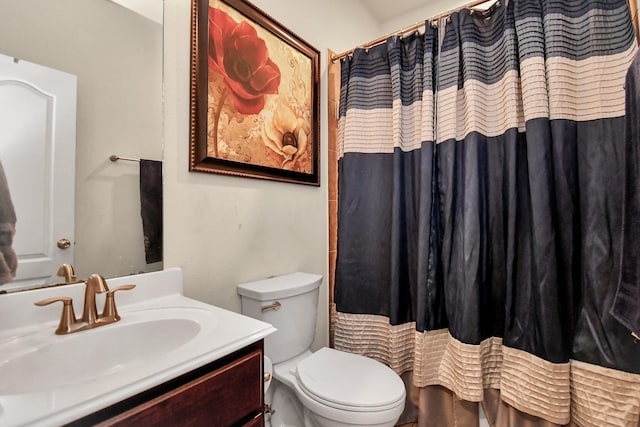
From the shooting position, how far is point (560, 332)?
110 cm

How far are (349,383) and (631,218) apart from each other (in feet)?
3.57

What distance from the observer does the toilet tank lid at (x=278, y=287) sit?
1.22 meters

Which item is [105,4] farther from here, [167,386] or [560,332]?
[560,332]

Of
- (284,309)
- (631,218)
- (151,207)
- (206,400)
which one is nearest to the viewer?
(206,400)

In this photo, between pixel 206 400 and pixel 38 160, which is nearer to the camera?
pixel 206 400

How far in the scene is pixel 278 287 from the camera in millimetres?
1277

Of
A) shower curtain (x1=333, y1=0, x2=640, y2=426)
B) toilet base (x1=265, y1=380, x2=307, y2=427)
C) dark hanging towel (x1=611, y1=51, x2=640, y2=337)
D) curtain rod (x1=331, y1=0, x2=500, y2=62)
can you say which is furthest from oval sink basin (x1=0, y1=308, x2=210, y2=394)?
curtain rod (x1=331, y1=0, x2=500, y2=62)

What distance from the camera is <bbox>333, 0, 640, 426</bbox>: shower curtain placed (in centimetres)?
108

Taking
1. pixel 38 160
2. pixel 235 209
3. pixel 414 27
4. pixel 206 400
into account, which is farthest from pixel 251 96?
pixel 206 400

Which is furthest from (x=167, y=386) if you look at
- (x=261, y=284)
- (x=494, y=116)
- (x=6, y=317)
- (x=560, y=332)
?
(x=494, y=116)

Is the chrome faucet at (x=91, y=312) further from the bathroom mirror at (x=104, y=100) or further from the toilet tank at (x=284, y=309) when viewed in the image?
the toilet tank at (x=284, y=309)

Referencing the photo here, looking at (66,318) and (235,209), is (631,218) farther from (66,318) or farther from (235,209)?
(66,318)

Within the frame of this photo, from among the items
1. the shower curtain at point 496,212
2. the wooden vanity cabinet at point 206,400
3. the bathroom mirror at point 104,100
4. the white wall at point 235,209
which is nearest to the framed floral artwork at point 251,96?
the white wall at point 235,209

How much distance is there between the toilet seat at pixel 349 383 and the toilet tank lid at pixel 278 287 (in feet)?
1.03
